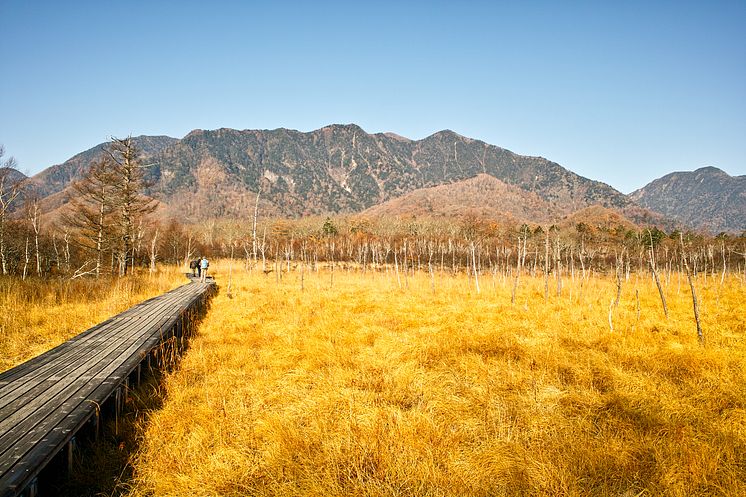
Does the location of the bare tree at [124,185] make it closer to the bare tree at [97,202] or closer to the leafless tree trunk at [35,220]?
the bare tree at [97,202]

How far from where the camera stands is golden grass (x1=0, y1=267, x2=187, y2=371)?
6.27 meters

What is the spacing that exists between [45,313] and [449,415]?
961 cm

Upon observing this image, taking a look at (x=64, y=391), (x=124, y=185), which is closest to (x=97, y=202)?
(x=124, y=185)

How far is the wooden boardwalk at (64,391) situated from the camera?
8.13 feet

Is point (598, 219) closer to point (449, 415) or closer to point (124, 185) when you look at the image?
point (124, 185)

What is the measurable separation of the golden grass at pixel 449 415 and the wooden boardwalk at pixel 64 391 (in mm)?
625

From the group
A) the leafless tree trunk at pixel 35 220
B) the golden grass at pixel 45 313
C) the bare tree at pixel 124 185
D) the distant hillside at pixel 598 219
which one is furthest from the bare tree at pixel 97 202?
the distant hillside at pixel 598 219

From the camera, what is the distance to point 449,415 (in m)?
4.20

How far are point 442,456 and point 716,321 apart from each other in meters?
11.2

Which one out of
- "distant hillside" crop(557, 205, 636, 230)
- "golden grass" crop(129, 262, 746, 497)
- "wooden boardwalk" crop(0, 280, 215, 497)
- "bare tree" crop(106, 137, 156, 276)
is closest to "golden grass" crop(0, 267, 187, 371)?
"wooden boardwalk" crop(0, 280, 215, 497)

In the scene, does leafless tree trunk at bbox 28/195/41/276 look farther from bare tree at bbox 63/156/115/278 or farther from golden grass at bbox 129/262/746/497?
golden grass at bbox 129/262/746/497

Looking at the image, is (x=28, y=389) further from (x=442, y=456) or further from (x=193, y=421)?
(x=442, y=456)

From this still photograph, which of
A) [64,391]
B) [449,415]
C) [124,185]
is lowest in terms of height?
[449,415]

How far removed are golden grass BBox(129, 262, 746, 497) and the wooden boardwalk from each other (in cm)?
62
